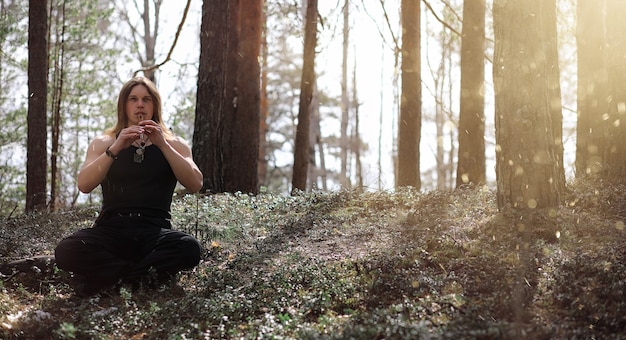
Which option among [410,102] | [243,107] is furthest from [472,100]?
[243,107]

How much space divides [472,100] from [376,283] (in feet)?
23.2

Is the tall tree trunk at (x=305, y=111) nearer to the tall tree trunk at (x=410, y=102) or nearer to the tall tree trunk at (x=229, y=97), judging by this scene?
the tall tree trunk at (x=229, y=97)

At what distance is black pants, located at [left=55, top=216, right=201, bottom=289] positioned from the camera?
18.1 feet

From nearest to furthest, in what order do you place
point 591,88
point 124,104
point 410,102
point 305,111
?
point 124,104, point 591,88, point 410,102, point 305,111

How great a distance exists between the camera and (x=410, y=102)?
41.1 feet

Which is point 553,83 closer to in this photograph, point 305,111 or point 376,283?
point 376,283

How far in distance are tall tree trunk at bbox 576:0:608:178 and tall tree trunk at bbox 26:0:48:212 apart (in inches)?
350

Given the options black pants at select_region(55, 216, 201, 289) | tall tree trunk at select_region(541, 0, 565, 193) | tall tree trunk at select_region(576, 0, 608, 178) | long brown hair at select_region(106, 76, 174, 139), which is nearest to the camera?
black pants at select_region(55, 216, 201, 289)

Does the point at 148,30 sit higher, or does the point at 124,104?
the point at 148,30

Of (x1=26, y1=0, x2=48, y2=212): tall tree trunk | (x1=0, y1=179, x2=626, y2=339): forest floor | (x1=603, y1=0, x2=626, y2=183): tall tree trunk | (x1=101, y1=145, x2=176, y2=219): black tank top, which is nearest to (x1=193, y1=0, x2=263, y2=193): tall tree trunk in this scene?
(x1=26, y1=0, x2=48, y2=212): tall tree trunk

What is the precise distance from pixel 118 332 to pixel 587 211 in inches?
193

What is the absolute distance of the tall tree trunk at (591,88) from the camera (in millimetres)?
8352

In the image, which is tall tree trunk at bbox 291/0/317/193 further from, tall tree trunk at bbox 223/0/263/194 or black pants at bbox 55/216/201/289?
black pants at bbox 55/216/201/289

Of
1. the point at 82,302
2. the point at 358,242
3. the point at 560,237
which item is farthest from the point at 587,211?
the point at 82,302
